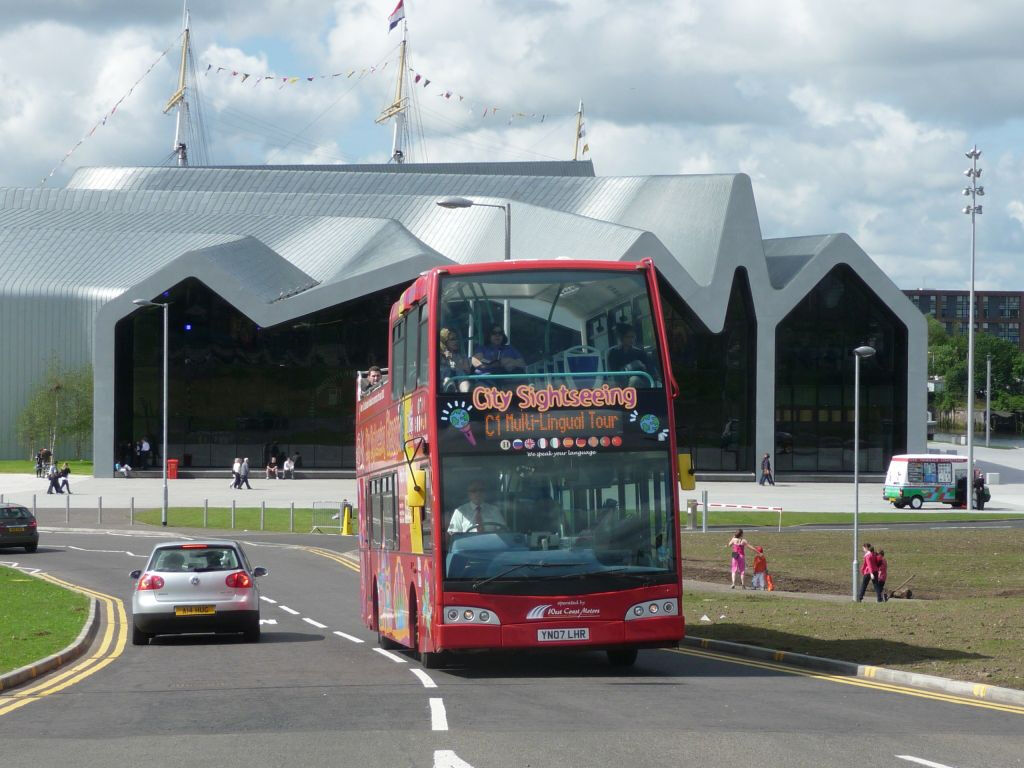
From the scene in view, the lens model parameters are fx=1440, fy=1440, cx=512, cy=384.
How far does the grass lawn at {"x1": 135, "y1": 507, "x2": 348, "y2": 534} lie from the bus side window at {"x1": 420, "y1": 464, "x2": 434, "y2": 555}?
1400 inches

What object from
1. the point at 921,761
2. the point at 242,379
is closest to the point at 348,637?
the point at 921,761

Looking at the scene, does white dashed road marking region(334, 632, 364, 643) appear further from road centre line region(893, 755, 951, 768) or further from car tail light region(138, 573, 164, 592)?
road centre line region(893, 755, 951, 768)

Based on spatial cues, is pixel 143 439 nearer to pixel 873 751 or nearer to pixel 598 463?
pixel 598 463

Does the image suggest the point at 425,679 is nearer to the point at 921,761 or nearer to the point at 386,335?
the point at 921,761

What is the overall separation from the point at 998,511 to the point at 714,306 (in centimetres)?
2088

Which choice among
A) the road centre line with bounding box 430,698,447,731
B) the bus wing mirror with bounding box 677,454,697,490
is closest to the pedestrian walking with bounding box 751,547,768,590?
the bus wing mirror with bounding box 677,454,697,490

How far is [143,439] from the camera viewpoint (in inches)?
2933

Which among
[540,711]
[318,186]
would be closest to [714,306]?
[318,186]

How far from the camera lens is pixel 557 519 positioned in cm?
1484

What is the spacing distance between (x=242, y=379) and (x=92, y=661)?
189 ft

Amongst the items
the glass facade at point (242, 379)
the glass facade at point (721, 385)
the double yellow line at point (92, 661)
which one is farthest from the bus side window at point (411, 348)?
the glass facade at point (721, 385)

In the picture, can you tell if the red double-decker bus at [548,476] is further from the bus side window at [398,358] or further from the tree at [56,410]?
the tree at [56,410]

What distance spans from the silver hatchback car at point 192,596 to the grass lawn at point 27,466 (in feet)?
191

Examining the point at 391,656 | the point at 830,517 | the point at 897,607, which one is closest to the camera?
the point at 391,656
